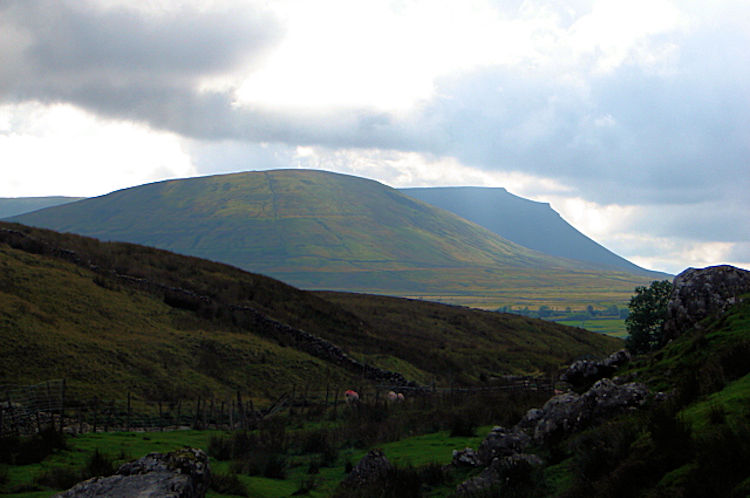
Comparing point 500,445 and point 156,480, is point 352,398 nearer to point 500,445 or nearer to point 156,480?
point 500,445

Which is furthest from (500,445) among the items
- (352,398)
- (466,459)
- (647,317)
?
(647,317)

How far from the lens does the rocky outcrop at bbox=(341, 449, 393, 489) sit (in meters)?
15.4

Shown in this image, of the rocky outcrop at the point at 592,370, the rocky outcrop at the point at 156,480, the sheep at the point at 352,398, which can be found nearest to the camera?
the rocky outcrop at the point at 156,480

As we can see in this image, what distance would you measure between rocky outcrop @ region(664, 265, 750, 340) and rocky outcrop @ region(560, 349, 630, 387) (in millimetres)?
2597

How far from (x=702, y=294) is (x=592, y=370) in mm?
4974

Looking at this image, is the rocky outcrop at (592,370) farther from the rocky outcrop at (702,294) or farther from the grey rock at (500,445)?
the grey rock at (500,445)

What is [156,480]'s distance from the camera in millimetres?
11516

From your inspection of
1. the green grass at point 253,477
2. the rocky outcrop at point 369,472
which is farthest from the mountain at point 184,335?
the rocky outcrop at point 369,472

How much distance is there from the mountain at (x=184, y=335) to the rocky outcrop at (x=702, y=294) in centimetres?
2403

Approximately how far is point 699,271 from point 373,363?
31.1 m

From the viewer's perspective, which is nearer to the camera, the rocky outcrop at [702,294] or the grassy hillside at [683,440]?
the grassy hillside at [683,440]

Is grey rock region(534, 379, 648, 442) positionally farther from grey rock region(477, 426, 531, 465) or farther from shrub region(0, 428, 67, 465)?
shrub region(0, 428, 67, 465)

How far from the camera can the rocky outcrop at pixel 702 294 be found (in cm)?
2253

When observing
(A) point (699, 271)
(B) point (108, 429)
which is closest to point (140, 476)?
(B) point (108, 429)
